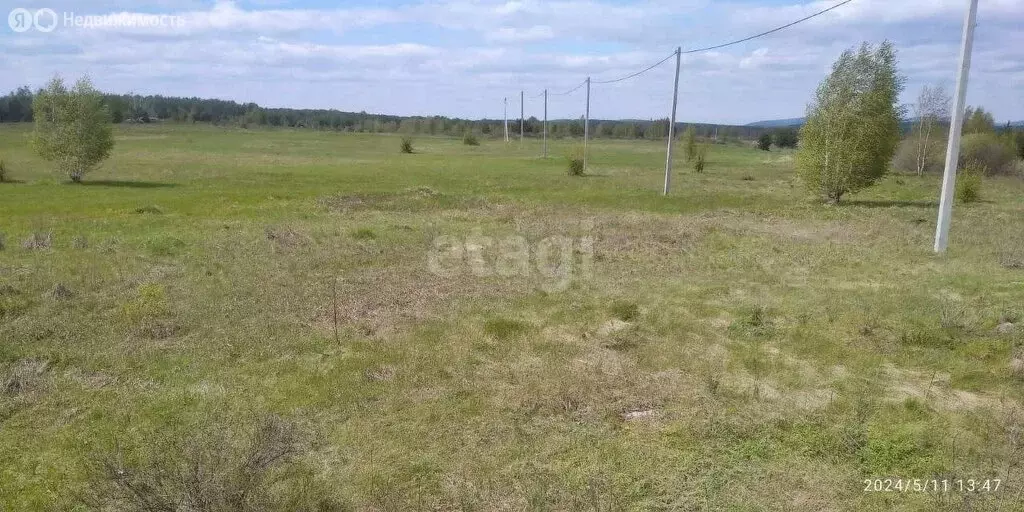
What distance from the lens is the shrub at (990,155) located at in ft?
142

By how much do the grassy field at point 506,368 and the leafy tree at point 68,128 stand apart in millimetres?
16531

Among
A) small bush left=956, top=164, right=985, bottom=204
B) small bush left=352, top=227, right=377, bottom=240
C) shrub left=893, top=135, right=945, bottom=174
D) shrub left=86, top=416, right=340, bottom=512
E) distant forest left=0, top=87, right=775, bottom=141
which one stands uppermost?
distant forest left=0, top=87, right=775, bottom=141

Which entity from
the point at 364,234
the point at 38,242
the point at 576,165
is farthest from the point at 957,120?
the point at 576,165

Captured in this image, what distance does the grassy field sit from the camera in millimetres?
5816

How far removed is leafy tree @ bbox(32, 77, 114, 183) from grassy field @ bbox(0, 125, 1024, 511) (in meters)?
16.5

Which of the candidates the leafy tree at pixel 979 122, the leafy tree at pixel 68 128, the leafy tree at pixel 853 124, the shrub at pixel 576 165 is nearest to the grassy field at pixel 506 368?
the leafy tree at pixel 853 124

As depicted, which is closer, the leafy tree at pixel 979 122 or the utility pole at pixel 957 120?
the utility pole at pixel 957 120

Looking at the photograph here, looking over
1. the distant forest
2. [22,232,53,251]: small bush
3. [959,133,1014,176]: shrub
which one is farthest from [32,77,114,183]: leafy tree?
the distant forest

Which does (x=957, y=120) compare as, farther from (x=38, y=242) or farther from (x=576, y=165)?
(x=576, y=165)

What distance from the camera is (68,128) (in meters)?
33.3

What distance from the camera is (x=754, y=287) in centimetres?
1307

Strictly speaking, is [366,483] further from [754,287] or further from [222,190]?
[222,190]

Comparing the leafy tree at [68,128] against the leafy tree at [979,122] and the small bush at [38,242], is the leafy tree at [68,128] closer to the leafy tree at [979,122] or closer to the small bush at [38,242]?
the small bush at [38,242]

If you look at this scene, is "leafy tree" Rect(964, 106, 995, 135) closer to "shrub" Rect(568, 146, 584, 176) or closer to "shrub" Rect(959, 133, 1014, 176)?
"shrub" Rect(959, 133, 1014, 176)
